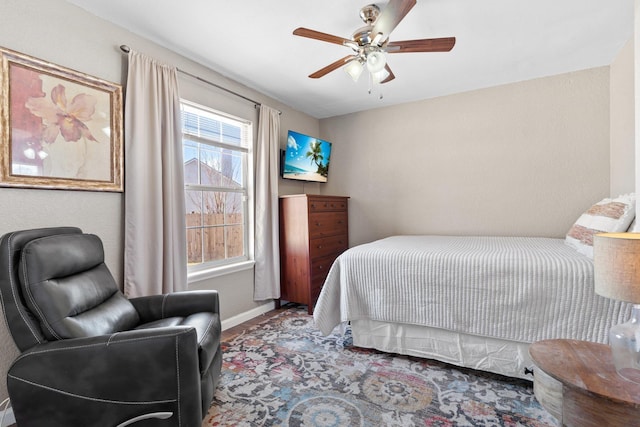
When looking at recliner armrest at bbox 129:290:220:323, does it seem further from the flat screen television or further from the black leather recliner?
the flat screen television

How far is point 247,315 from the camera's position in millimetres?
3238

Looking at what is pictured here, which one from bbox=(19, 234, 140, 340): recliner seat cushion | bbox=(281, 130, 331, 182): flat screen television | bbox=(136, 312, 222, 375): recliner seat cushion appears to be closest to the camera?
bbox=(19, 234, 140, 340): recliner seat cushion

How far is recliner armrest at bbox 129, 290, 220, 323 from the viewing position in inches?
76.0

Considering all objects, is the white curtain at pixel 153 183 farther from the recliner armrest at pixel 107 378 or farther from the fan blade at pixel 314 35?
the fan blade at pixel 314 35

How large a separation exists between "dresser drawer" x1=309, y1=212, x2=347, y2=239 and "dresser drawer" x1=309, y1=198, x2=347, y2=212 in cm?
6

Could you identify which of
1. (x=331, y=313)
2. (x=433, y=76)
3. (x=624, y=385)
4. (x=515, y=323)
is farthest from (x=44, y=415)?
(x=433, y=76)

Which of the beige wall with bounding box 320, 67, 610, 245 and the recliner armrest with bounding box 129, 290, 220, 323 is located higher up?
the beige wall with bounding box 320, 67, 610, 245

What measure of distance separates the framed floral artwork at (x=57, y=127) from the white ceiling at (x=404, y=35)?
0.58 meters

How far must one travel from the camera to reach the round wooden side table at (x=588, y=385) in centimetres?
97

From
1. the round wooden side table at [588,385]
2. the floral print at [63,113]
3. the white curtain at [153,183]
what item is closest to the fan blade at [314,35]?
the white curtain at [153,183]

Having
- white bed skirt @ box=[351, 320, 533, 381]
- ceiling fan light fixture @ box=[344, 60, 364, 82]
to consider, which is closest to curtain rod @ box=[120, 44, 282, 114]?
ceiling fan light fixture @ box=[344, 60, 364, 82]

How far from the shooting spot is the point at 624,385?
1025mm

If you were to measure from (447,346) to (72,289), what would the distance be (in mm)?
2342

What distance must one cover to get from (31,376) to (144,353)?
45 cm
